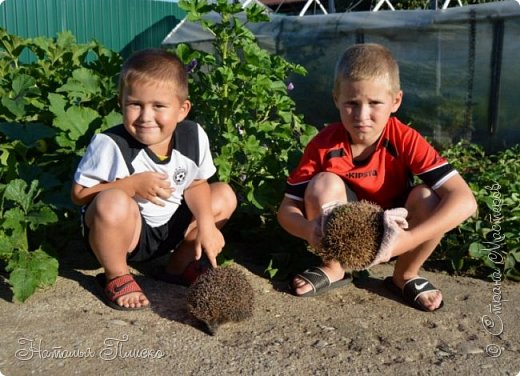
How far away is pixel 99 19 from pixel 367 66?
333 inches

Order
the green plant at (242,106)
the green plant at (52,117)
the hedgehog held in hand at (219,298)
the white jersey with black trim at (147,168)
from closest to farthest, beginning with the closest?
the hedgehog held in hand at (219,298), the white jersey with black trim at (147,168), the green plant at (52,117), the green plant at (242,106)

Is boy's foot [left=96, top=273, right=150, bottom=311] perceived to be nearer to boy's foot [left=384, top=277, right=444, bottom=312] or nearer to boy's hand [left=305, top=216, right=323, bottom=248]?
boy's hand [left=305, top=216, right=323, bottom=248]

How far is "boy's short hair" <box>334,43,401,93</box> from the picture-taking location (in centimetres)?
288

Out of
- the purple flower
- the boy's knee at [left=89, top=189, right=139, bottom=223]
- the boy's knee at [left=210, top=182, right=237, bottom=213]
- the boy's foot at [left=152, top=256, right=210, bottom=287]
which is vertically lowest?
the boy's foot at [left=152, top=256, right=210, bottom=287]

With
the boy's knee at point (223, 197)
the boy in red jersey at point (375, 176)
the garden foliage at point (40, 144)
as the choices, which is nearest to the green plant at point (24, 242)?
the garden foliage at point (40, 144)

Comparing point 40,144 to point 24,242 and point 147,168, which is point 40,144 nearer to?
point 24,242

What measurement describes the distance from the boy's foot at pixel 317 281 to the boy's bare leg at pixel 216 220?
0.49 meters

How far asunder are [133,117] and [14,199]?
0.71 meters

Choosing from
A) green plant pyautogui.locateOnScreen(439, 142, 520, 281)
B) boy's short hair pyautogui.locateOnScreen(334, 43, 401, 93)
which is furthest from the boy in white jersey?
green plant pyautogui.locateOnScreen(439, 142, 520, 281)

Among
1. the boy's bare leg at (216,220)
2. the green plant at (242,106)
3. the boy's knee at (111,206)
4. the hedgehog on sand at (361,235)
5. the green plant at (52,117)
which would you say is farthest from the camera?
the green plant at (242,106)

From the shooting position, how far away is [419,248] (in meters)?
2.99

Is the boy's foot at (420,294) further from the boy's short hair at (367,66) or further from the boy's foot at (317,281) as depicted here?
the boy's short hair at (367,66)

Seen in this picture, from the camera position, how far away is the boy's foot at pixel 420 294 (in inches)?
113

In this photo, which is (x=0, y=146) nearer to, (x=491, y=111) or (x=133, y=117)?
(x=133, y=117)
